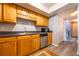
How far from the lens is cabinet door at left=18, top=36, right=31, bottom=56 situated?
Result: 3514 mm

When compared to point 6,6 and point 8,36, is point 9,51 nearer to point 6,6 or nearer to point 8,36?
point 8,36

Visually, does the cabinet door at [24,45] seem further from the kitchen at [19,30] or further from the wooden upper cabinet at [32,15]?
the wooden upper cabinet at [32,15]

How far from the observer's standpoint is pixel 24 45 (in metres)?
3.77

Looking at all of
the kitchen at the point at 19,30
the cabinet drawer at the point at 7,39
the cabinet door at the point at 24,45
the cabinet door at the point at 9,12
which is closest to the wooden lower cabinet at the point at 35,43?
the kitchen at the point at 19,30

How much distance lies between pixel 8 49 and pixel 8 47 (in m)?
0.05

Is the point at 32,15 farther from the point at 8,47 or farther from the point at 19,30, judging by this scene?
the point at 8,47

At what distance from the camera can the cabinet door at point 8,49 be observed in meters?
2.73

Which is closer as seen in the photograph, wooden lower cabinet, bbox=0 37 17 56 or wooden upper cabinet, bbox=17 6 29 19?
wooden lower cabinet, bbox=0 37 17 56

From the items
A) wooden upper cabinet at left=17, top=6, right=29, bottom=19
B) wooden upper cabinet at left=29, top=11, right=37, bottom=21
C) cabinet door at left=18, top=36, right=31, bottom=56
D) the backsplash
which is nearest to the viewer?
cabinet door at left=18, top=36, right=31, bottom=56

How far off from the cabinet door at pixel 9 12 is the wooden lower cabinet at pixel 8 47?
0.73 m

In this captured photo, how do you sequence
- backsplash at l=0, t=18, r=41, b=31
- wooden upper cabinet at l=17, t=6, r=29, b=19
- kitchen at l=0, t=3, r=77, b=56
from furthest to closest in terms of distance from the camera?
1. wooden upper cabinet at l=17, t=6, r=29, b=19
2. backsplash at l=0, t=18, r=41, b=31
3. kitchen at l=0, t=3, r=77, b=56

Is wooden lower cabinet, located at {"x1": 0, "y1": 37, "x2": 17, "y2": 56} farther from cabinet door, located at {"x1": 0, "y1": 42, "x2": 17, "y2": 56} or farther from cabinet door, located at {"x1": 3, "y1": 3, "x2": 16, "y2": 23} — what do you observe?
cabinet door, located at {"x1": 3, "y1": 3, "x2": 16, "y2": 23}

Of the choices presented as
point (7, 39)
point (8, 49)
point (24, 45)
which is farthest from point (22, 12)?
point (8, 49)

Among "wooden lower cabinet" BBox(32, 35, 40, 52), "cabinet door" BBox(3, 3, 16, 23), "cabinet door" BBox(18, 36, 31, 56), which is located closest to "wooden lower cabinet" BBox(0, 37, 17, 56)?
"cabinet door" BBox(18, 36, 31, 56)
